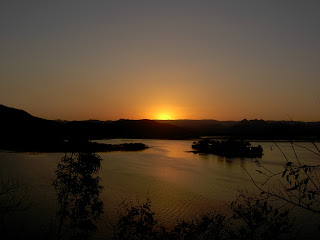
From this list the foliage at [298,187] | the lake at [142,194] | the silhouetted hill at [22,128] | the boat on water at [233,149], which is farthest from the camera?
the silhouetted hill at [22,128]

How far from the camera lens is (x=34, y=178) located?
40469 mm

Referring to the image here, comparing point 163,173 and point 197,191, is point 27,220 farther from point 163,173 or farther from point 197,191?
point 163,173

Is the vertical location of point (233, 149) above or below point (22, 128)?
below

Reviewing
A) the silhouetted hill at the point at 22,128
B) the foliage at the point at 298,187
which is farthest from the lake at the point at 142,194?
the silhouetted hill at the point at 22,128

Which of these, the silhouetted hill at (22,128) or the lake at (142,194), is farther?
the silhouetted hill at (22,128)

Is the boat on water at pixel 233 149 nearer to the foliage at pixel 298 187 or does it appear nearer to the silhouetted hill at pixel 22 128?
the foliage at pixel 298 187

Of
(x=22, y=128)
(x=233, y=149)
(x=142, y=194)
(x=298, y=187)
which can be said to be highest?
(x=22, y=128)

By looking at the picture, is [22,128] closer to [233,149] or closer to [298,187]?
[233,149]

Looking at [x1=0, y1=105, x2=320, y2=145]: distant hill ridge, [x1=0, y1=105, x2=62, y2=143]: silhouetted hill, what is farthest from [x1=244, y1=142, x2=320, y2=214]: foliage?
[x1=0, y1=105, x2=62, y2=143]: silhouetted hill

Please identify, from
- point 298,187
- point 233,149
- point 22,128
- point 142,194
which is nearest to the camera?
point 298,187

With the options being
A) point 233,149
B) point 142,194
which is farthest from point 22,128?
point 142,194

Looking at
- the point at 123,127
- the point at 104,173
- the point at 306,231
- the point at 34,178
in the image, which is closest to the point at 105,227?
the point at 306,231

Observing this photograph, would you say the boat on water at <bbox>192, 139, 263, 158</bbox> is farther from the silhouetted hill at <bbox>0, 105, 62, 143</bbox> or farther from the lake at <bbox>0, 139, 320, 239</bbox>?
the silhouetted hill at <bbox>0, 105, 62, 143</bbox>

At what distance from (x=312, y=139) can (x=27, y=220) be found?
24.5 meters
